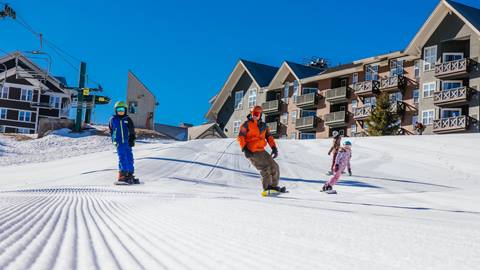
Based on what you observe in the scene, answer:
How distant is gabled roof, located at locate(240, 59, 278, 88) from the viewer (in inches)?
2316

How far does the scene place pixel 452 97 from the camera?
39719 mm

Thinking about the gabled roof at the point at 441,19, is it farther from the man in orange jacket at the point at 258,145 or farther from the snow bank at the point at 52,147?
the man in orange jacket at the point at 258,145

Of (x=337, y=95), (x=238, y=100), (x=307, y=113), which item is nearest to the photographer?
(x=337, y=95)

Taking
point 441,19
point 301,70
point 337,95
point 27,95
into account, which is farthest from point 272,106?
point 27,95

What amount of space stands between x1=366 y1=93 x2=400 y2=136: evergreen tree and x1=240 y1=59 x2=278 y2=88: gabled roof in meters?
18.4

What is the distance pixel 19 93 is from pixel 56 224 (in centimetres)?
5952

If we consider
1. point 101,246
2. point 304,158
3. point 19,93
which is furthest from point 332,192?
point 19,93

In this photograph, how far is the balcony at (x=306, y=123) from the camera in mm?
51938

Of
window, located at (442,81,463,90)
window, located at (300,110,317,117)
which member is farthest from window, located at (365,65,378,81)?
window, located at (300,110,317,117)

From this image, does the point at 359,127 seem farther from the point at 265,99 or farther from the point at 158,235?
the point at 158,235

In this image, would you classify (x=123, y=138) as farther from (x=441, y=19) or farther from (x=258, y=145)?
(x=441, y=19)

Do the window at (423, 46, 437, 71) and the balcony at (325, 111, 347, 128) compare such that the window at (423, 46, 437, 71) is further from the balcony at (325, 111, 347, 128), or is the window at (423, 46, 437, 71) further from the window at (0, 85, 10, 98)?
the window at (0, 85, 10, 98)

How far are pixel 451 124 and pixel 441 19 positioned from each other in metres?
8.54

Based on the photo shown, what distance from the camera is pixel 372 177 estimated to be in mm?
16312
